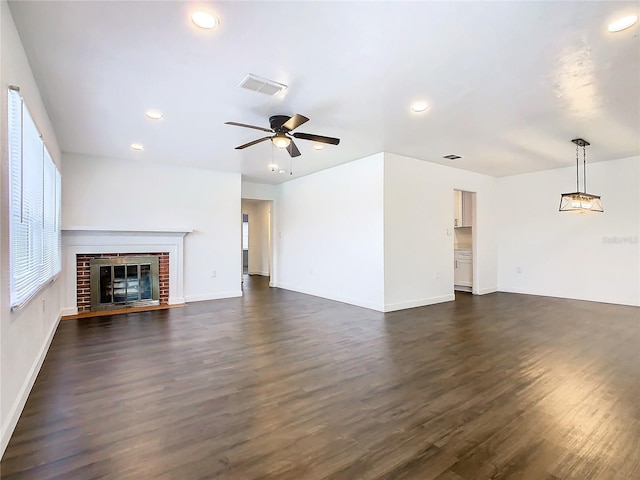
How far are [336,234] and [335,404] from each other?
4.39 meters

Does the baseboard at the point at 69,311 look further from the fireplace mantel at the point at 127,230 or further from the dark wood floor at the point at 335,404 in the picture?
the fireplace mantel at the point at 127,230

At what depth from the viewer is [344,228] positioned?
21.1 ft

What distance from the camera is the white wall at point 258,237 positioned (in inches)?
426

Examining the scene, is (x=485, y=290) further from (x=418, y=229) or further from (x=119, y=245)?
(x=119, y=245)

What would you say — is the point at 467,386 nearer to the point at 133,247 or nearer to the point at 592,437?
the point at 592,437

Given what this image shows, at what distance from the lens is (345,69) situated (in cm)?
282

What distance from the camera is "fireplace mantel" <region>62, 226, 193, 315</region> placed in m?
5.41

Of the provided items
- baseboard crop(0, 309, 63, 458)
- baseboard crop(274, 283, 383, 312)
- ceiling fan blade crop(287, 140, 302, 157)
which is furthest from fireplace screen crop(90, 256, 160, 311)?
ceiling fan blade crop(287, 140, 302, 157)

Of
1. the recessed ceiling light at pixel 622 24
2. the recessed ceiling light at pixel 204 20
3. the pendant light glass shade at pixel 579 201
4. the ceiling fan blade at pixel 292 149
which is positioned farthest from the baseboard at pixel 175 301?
the pendant light glass shade at pixel 579 201

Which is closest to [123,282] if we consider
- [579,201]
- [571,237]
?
[579,201]

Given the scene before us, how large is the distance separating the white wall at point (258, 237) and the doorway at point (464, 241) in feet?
18.2

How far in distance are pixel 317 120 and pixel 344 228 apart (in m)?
2.75

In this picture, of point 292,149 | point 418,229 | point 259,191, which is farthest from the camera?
point 259,191

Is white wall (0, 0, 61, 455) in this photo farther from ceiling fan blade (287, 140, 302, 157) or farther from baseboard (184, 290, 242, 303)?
baseboard (184, 290, 242, 303)
